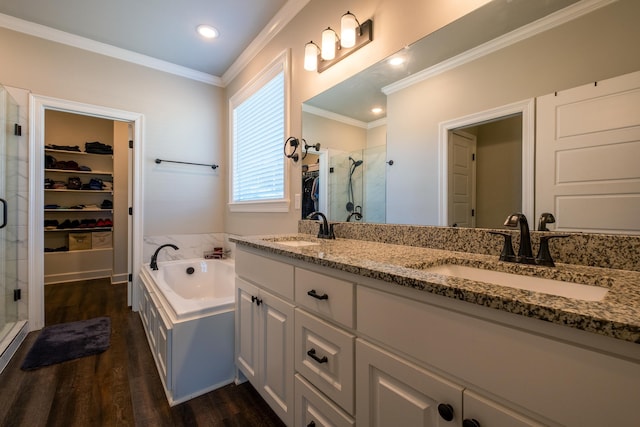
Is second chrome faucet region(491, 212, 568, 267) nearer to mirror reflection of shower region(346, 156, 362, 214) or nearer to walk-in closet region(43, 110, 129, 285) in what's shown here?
mirror reflection of shower region(346, 156, 362, 214)

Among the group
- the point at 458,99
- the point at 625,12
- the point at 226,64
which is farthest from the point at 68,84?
the point at 625,12

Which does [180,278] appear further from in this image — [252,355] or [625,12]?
[625,12]

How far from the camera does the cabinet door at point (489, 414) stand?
56cm

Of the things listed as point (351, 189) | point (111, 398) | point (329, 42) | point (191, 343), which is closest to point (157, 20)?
point (329, 42)

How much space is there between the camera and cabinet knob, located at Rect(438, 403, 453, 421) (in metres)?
0.65

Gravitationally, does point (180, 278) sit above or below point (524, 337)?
below

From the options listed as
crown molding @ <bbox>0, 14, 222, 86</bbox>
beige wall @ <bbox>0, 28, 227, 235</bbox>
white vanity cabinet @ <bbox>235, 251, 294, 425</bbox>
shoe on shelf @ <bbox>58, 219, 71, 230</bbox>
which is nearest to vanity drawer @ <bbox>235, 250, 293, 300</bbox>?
white vanity cabinet @ <bbox>235, 251, 294, 425</bbox>

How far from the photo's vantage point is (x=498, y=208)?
1104mm

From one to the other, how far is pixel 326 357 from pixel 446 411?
0.45m

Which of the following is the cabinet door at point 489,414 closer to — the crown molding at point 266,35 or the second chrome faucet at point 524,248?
the second chrome faucet at point 524,248

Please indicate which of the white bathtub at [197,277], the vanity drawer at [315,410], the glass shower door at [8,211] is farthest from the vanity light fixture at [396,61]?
the glass shower door at [8,211]

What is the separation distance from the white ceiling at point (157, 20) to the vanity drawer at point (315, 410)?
239cm

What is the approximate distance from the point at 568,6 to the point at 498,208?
698mm

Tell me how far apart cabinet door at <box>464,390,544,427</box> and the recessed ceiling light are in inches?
113
